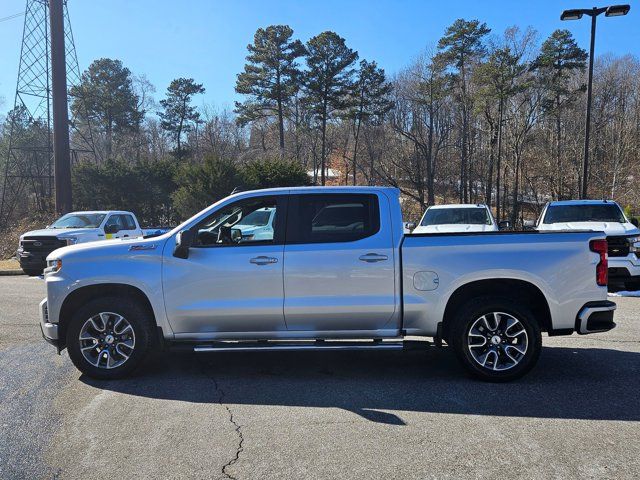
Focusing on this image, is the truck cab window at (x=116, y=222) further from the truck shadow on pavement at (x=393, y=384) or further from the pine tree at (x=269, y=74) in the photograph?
the pine tree at (x=269, y=74)

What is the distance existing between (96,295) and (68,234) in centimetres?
1027

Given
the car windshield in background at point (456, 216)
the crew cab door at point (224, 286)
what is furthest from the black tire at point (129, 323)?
the car windshield in background at point (456, 216)

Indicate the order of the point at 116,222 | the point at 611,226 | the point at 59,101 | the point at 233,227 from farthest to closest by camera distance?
the point at 59,101 < the point at 116,222 < the point at 611,226 < the point at 233,227

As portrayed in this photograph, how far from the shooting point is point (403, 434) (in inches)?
161

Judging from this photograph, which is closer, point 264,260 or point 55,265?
point 264,260

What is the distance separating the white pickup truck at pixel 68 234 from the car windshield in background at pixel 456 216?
9366 mm

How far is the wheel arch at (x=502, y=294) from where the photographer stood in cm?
523

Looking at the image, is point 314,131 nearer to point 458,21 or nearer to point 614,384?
point 458,21

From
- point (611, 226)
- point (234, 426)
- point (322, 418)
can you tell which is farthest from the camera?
point (611, 226)

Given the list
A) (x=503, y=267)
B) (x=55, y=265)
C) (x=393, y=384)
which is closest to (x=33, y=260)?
(x=55, y=265)

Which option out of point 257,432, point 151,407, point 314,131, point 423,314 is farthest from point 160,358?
point 314,131

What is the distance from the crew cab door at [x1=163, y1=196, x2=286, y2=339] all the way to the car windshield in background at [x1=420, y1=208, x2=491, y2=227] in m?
9.13

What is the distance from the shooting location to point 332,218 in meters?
5.43

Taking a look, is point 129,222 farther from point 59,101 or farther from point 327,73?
point 327,73
